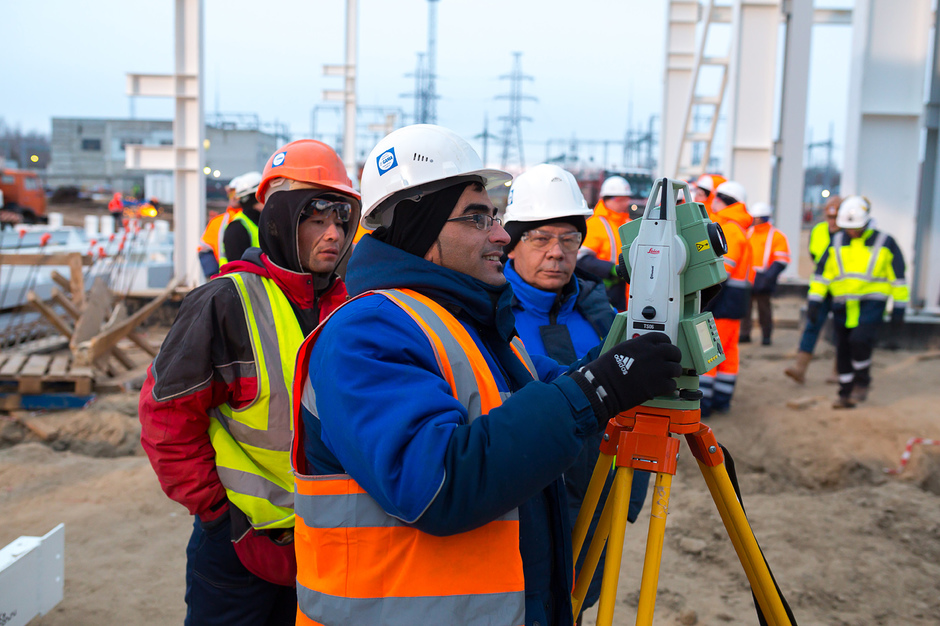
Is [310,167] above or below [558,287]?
above

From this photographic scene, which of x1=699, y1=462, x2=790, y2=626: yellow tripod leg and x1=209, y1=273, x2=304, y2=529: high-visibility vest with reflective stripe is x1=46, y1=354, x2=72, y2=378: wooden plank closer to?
x1=209, y1=273, x2=304, y2=529: high-visibility vest with reflective stripe

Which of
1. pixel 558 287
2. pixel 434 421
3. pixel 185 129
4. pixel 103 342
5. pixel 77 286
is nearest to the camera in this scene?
pixel 434 421

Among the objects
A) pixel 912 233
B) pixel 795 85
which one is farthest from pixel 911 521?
pixel 795 85

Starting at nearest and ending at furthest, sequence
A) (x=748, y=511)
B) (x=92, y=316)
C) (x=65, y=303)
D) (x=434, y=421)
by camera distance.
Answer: (x=434, y=421) → (x=748, y=511) → (x=92, y=316) → (x=65, y=303)

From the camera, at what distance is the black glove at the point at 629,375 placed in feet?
4.47

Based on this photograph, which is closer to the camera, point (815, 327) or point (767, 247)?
point (815, 327)

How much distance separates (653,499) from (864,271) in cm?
668

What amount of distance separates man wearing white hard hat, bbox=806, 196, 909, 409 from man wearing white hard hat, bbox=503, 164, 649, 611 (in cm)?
538

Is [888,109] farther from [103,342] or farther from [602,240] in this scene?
[103,342]

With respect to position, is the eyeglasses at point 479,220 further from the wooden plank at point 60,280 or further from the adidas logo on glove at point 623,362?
the wooden plank at point 60,280

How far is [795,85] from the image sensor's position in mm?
12930

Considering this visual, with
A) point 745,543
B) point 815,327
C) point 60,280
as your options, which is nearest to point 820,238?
point 815,327

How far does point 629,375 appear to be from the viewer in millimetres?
1402

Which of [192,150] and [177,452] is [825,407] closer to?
[177,452]
